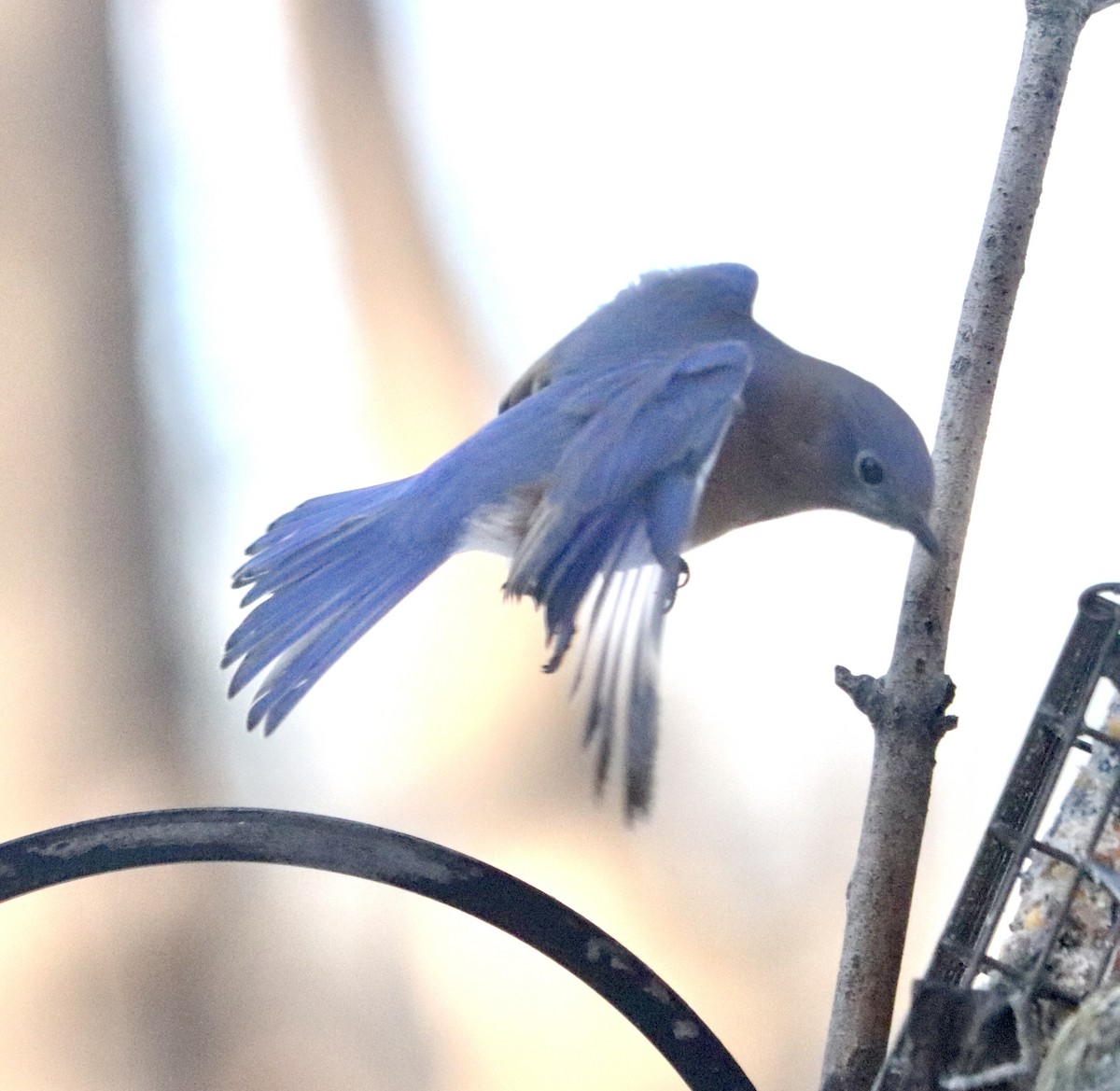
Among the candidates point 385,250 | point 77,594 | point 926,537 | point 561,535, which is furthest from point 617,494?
point 77,594

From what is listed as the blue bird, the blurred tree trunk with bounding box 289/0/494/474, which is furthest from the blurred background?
the blue bird

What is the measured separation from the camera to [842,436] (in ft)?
3.04

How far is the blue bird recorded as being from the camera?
708 mm

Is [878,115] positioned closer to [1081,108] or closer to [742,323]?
[1081,108]

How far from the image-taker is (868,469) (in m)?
0.88

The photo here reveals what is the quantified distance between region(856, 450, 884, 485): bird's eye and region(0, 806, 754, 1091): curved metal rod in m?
0.40

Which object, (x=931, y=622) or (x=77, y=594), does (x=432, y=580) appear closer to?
(x=77, y=594)

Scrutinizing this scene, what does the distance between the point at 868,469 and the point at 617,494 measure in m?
0.25

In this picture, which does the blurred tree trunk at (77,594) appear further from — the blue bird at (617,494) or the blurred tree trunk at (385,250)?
the blue bird at (617,494)

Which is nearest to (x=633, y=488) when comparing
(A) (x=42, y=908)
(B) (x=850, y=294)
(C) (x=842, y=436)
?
(C) (x=842, y=436)

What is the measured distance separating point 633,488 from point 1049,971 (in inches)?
15.7

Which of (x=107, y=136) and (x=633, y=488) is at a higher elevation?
(x=107, y=136)

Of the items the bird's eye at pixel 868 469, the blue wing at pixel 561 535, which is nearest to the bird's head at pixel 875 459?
the bird's eye at pixel 868 469

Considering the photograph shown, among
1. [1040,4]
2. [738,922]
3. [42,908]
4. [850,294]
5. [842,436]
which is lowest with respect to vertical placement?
[738,922]
